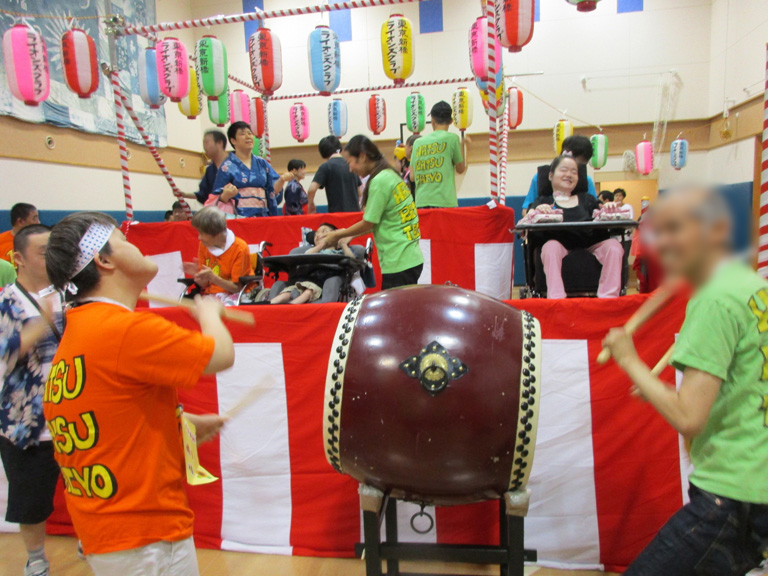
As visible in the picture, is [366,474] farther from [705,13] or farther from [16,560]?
[705,13]

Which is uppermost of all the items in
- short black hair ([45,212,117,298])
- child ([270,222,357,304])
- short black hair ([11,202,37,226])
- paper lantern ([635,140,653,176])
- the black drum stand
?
paper lantern ([635,140,653,176])

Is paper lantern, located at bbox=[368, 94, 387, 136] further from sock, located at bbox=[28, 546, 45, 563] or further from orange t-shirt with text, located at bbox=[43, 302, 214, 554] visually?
orange t-shirt with text, located at bbox=[43, 302, 214, 554]

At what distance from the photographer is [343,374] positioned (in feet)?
3.67

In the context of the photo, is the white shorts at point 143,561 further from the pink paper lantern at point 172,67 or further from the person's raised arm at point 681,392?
the pink paper lantern at point 172,67

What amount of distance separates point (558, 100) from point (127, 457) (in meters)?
9.44

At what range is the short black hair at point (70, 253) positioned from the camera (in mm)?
981

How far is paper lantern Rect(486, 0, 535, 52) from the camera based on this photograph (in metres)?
3.41

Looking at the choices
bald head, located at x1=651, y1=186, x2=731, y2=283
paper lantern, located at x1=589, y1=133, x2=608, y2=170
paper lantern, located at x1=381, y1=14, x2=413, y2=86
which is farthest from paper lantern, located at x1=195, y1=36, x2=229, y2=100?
paper lantern, located at x1=589, y1=133, x2=608, y2=170

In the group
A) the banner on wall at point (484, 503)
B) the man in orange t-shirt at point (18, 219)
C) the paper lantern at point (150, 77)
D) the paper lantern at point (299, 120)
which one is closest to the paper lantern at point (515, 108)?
the paper lantern at point (299, 120)

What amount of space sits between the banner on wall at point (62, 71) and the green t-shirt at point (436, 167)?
4484 mm

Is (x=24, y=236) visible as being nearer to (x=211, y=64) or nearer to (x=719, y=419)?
(x=719, y=419)

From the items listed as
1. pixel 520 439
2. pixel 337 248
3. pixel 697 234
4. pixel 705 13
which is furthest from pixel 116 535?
pixel 705 13

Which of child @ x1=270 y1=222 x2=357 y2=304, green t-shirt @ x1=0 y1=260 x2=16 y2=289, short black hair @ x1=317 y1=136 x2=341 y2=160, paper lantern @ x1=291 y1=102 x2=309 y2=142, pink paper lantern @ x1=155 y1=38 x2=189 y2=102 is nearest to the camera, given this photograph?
green t-shirt @ x1=0 y1=260 x2=16 y2=289

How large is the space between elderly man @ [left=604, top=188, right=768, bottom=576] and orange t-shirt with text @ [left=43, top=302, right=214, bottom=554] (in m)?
0.81
